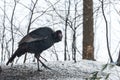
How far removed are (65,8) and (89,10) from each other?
5168 mm

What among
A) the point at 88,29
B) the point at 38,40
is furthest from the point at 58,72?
the point at 88,29

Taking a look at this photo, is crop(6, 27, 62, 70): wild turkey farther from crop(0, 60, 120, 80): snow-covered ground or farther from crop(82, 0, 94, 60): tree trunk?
crop(82, 0, 94, 60): tree trunk

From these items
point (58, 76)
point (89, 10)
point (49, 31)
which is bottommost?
point (58, 76)

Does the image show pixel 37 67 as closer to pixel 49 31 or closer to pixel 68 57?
pixel 49 31

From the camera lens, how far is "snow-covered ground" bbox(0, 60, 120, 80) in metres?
9.19

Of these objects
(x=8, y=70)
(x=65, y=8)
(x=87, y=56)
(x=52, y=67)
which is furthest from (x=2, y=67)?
(x=65, y=8)

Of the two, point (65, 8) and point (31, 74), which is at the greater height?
point (65, 8)

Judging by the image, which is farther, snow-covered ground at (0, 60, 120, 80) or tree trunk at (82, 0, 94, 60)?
tree trunk at (82, 0, 94, 60)

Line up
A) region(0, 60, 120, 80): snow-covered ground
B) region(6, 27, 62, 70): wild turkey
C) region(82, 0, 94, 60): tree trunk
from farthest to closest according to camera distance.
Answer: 1. region(82, 0, 94, 60): tree trunk
2. region(6, 27, 62, 70): wild turkey
3. region(0, 60, 120, 80): snow-covered ground

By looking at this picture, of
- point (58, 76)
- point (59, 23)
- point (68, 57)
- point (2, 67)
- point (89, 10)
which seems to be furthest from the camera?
point (59, 23)

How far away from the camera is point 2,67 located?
1003 centimetres

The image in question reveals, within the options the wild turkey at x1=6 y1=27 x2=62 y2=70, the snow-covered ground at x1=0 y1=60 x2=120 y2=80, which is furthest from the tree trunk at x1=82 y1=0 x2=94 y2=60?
the wild turkey at x1=6 y1=27 x2=62 y2=70

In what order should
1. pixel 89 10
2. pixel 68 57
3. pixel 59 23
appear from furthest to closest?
pixel 59 23
pixel 68 57
pixel 89 10

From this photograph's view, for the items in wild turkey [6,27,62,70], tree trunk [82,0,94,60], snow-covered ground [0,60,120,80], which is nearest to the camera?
snow-covered ground [0,60,120,80]
